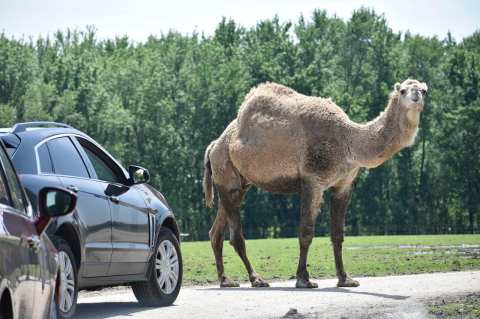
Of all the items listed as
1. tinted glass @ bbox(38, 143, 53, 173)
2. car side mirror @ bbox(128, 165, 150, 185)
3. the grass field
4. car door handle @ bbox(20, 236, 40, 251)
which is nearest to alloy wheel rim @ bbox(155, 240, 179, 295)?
car side mirror @ bbox(128, 165, 150, 185)

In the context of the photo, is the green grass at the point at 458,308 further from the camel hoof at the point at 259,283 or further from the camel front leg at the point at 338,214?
the camel front leg at the point at 338,214

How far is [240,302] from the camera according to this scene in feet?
48.2

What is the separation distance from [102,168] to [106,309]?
158 cm

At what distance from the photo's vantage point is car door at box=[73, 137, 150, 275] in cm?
1284

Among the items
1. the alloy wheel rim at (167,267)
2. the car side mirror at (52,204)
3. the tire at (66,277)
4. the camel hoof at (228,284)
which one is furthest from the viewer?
the camel hoof at (228,284)

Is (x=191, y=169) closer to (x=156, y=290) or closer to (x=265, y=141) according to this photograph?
(x=265, y=141)

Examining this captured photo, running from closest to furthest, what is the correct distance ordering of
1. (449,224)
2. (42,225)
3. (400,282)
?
(42,225) < (400,282) < (449,224)

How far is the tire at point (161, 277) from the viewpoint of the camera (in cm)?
1418

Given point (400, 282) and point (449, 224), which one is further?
point (449, 224)

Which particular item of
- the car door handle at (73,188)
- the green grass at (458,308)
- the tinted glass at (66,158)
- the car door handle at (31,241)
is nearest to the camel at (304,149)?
the green grass at (458,308)

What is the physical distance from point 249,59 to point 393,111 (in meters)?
68.2

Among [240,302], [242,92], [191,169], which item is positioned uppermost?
[242,92]

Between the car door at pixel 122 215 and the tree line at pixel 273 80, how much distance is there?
64320mm

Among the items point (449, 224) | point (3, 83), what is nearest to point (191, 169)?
point (3, 83)
